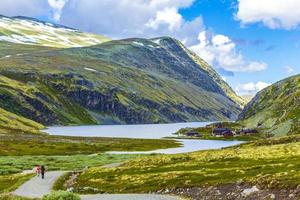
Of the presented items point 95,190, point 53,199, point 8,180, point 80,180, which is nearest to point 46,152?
point 8,180

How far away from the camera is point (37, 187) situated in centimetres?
8088

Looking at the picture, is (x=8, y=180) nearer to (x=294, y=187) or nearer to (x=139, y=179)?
(x=139, y=179)

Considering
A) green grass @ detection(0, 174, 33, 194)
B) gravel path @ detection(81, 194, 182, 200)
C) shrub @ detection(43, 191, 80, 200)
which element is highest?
green grass @ detection(0, 174, 33, 194)

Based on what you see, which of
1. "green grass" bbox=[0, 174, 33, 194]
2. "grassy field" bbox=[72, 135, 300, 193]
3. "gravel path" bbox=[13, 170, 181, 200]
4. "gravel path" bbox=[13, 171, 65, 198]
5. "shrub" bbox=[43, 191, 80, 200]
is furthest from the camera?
"green grass" bbox=[0, 174, 33, 194]

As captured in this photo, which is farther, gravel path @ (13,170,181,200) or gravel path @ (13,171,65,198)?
gravel path @ (13,171,65,198)

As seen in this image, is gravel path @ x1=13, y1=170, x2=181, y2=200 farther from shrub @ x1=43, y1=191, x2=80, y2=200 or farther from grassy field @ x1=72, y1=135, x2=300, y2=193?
shrub @ x1=43, y1=191, x2=80, y2=200

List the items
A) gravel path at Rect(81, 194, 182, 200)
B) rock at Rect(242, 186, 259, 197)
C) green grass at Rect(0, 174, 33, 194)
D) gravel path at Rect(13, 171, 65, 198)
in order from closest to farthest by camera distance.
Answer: rock at Rect(242, 186, 259, 197)
gravel path at Rect(81, 194, 182, 200)
gravel path at Rect(13, 171, 65, 198)
green grass at Rect(0, 174, 33, 194)

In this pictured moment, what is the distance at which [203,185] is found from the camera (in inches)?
2662

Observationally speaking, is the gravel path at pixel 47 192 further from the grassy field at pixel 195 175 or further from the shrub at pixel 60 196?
the shrub at pixel 60 196

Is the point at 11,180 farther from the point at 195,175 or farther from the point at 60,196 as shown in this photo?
the point at 60,196

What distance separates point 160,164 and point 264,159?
2206 cm

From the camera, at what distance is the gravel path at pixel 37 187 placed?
7119 centimetres

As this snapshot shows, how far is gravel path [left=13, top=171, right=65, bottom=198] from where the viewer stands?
71.2 metres

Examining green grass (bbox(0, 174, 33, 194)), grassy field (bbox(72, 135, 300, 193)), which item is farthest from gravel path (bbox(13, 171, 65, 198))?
grassy field (bbox(72, 135, 300, 193))
